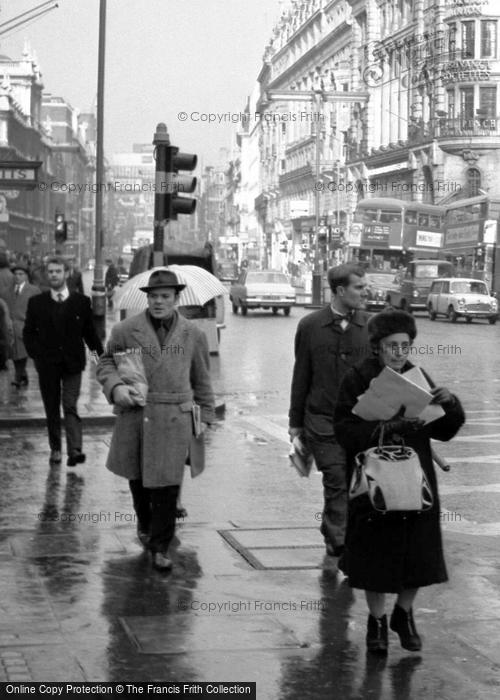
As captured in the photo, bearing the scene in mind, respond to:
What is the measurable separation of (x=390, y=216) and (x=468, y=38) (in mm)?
15659

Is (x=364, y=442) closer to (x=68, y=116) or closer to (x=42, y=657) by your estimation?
(x=42, y=657)

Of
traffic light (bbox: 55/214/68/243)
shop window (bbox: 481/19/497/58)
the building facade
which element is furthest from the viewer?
shop window (bbox: 481/19/497/58)

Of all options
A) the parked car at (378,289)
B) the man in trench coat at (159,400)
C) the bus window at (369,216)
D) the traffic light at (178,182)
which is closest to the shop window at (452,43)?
the bus window at (369,216)

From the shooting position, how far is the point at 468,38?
69812mm

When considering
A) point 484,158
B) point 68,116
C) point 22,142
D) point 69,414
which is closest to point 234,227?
point 68,116

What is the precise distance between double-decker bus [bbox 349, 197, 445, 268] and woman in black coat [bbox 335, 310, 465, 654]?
51.6 metres

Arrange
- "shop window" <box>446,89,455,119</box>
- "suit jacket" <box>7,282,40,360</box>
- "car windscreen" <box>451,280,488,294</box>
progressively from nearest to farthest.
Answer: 1. "suit jacket" <box>7,282,40,360</box>
2. "car windscreen" <box>451,280,488,294</box>
3. "shop window" <box>446,89,455,119</box>

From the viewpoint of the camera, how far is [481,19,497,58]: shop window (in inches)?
2726

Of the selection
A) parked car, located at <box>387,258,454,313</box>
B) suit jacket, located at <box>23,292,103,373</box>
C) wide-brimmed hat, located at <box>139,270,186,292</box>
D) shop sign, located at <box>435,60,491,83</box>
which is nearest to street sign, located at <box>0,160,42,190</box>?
suit jacket, located at <box>23,292,103,373</box>

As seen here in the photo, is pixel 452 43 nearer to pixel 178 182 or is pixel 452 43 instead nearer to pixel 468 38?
pixel 468 38

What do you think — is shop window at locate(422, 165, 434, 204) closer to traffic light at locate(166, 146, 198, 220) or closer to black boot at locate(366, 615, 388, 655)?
traffic light at locate(166, 146, 198, 220)

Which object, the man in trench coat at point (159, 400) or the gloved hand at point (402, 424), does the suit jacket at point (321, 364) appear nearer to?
the man in trench coat at point (159, 400)

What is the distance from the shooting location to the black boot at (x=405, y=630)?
6387 mm

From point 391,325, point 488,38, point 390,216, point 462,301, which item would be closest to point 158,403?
point 391,325
